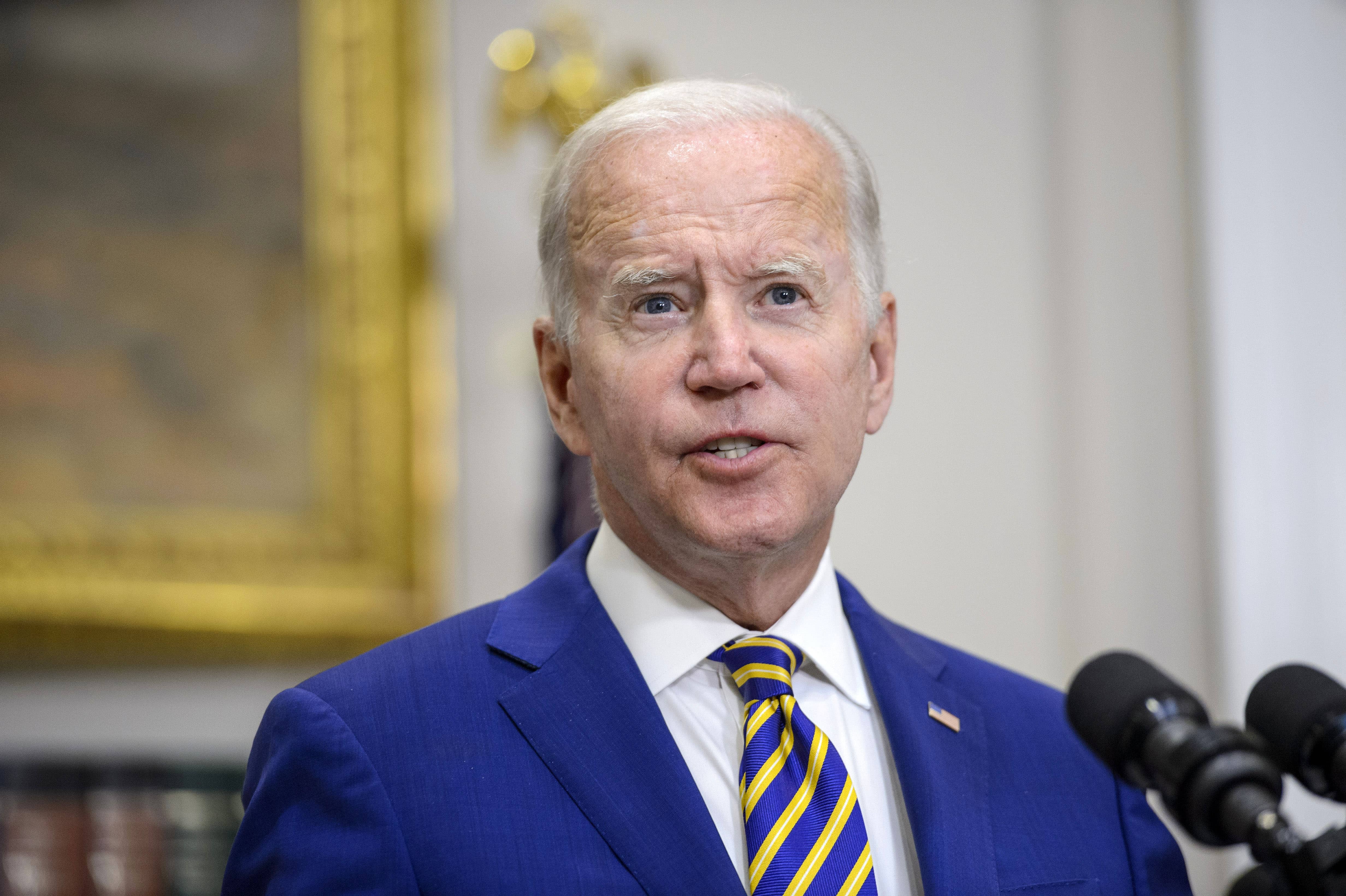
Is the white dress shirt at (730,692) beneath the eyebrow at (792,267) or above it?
beneath

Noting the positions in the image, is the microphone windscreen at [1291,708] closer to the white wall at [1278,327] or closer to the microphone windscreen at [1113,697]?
the microphone windscreen at [1113,697]

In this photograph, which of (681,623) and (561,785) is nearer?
(561,785)

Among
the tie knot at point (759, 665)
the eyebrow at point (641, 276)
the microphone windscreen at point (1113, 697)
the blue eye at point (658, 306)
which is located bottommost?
the tie knot at point (759, 665)

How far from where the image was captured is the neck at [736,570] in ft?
5.31

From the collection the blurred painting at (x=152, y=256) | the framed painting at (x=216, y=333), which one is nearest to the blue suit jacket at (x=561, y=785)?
the framed painting at (x=216, y=333)

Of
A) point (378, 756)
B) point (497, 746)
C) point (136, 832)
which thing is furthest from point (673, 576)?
point (136, 832)

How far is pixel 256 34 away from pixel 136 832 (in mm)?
2316

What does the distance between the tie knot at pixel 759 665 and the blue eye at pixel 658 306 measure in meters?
0.44

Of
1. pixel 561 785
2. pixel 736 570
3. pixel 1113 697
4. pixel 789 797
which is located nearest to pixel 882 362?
pixel 736 570

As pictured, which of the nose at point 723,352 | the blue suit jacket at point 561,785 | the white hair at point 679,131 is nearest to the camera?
the blue suit jacket at point 561,785

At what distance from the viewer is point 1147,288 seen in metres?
3.57

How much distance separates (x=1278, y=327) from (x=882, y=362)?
6.04 ft

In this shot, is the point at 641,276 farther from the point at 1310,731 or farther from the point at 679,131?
the point at 1310,731

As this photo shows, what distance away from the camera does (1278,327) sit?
3195 mm
